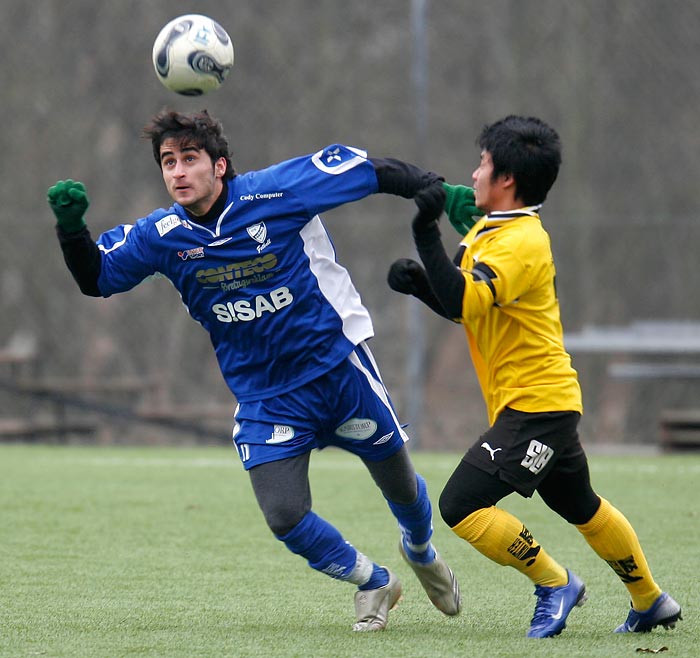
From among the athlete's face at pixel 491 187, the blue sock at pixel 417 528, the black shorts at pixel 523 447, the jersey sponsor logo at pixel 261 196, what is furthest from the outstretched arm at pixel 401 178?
the blue sock at pixel 417 528

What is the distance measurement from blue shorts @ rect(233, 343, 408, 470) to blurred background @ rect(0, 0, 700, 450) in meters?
5.64

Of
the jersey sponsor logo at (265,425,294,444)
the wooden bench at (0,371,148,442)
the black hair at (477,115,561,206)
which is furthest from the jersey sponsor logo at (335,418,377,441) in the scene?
the wooden bench at (0,371,148,442)

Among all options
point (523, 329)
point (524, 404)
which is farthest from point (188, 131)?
point (524, 404)

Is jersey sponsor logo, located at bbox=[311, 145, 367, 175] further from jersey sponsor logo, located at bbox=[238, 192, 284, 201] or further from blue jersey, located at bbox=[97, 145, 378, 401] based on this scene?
jersey sponsor logo, located at bbox=[238, 192, 284, 201]

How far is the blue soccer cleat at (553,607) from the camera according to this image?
410 centimetres

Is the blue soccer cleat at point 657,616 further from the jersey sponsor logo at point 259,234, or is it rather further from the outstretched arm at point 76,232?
the outstretched arm at point 76,232

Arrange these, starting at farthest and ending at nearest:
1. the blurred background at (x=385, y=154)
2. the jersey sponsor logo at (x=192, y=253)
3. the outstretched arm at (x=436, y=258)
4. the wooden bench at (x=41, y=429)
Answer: the wooden bench at (x=41, y=429)
the blurred background at (x=385, y=154)
the jersey sponsor logo at (x=192, y=253)
the outstretched arm at (x=436, y=258)

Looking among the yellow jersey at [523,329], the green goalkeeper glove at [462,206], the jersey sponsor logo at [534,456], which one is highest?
the green goalkeeper glove at [462,206]

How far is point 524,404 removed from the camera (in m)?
4.05

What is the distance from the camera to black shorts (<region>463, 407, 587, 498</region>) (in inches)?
158

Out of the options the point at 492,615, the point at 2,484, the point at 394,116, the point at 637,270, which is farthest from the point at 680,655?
the point at 394,116

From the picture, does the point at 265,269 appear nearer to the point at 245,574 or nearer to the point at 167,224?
the point at 167,224

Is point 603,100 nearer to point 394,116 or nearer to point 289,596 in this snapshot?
point 394,116

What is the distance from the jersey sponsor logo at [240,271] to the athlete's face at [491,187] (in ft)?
2.31
